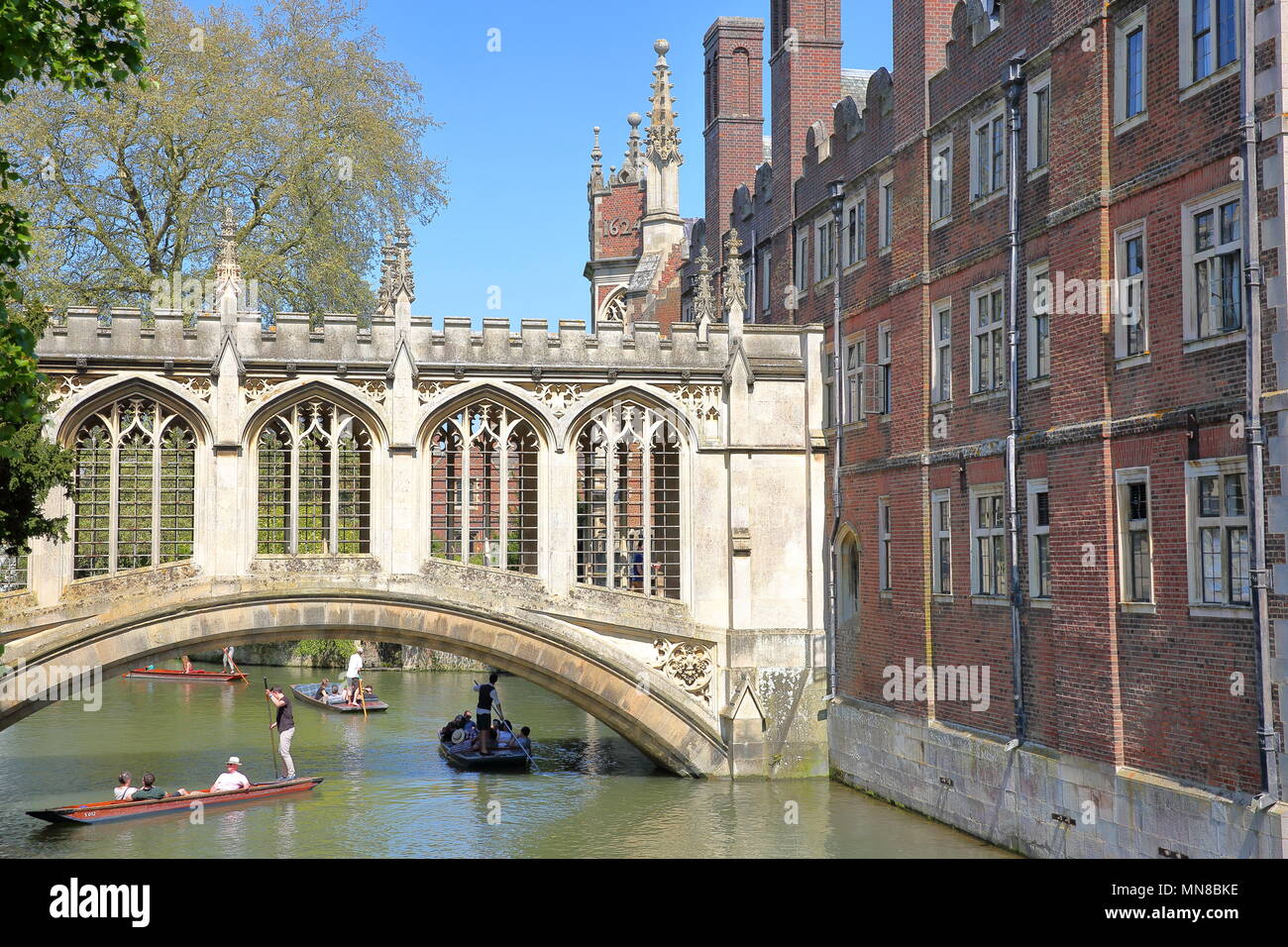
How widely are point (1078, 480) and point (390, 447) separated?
967 centimetres

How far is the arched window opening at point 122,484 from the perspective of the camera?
64.1 feet

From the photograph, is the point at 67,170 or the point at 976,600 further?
the point at 67,170

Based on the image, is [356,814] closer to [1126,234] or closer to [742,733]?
[742,733]

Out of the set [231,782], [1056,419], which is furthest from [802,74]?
[231,782]

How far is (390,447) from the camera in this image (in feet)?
66.6

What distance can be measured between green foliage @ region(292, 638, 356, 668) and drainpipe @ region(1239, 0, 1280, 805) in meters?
33.9

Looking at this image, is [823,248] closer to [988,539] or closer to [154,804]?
[988,539]

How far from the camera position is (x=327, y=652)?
141 feet

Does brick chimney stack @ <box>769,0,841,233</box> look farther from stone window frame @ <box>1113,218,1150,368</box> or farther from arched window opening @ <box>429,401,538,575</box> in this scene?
stone window frame @ <box>1113,218,1150,368</box>

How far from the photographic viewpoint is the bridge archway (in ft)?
63.5

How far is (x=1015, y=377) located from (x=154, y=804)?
12.5 metres

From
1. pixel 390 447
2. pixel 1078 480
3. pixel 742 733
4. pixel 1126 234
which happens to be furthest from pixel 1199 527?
pixel 390 447

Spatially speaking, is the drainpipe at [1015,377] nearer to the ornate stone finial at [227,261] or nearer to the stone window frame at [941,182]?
the stone window frame at [941,182]

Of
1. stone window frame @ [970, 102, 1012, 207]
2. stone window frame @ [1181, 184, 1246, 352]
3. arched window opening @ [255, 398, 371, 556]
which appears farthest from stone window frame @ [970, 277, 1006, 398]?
arched window opening @ [255, 398, 371, 556]
